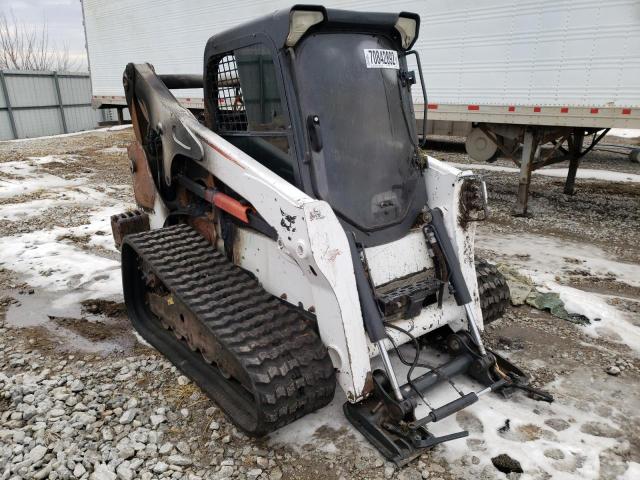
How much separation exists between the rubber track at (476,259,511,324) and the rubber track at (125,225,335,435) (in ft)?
5.10

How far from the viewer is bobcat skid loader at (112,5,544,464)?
268 cm

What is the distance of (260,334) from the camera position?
2.77m

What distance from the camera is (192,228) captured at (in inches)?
153

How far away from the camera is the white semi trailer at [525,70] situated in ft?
20.8

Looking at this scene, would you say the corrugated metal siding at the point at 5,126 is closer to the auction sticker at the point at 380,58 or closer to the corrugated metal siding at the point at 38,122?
the corrugated metal siding at the point at 38,122

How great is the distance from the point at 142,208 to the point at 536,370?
3.62 metres

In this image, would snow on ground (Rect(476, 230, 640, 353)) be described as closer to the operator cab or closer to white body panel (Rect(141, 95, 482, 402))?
white body panel (Rect(141, 95, 482, 402))

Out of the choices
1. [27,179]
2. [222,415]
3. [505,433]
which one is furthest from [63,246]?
[505,433]

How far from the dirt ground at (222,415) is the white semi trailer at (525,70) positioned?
193 cm

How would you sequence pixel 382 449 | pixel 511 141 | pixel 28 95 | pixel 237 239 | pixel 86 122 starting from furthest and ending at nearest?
pixel 86 122
pixel 28 95
pixel 511 141
pixel 237 239
pixel 382 449

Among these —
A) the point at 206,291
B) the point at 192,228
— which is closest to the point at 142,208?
the point at 192,228

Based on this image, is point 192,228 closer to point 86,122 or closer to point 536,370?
point 536,370

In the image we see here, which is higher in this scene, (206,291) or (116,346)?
(206,291)

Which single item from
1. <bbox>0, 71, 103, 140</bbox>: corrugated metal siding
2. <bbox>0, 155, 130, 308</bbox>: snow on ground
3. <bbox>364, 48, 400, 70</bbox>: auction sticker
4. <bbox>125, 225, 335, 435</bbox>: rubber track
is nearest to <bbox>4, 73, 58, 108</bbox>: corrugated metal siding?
<bbox>0, 71, 103, 140</bbox>: corrugated metal siding
